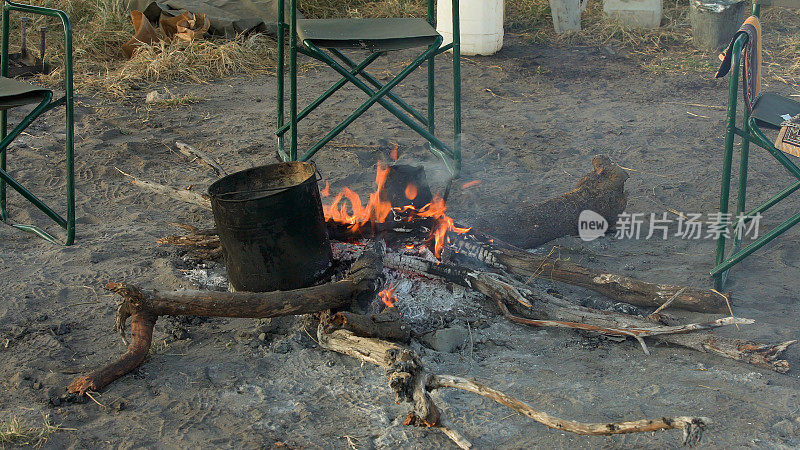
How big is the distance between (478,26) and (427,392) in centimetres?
538

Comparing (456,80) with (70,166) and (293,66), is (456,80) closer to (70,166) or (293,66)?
(293,66)

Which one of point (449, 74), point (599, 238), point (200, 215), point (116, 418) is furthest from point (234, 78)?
point (116, 418)

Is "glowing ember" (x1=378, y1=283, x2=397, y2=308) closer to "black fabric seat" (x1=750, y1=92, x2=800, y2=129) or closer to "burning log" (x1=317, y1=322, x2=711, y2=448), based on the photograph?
"burning log" (x1=317, y1=322, x2=711, y2=448)

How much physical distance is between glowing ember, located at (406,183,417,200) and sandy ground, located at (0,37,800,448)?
49 cm

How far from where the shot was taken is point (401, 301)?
335cm

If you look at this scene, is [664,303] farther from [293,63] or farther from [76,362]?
[76,362]

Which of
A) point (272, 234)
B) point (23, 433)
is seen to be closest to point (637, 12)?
point (272, 234)

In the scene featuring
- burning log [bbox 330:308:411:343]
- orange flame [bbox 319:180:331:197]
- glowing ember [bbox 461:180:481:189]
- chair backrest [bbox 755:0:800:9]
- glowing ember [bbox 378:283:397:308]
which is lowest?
glowing ember [bbox 461:180:481:189]

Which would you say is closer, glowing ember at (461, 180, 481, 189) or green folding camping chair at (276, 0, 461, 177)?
green folding camping chair at (276, 0, 461, 177)

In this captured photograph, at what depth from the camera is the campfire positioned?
9.15 feet

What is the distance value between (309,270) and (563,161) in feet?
8.00

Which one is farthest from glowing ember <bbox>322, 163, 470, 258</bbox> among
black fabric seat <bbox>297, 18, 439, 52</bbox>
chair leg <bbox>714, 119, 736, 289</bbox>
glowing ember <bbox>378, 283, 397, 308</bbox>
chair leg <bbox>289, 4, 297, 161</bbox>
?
chair leg <bbox>714, 119, 736, 289</bbox>

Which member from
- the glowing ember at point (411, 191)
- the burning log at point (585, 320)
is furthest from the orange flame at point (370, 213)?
the burning log at point (585, 320)

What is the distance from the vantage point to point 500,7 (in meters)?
7.43
